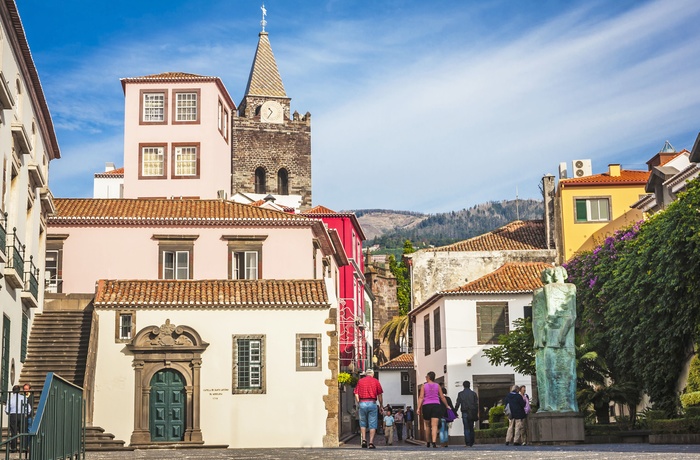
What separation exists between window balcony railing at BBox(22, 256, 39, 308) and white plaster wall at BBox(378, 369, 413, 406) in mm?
41753

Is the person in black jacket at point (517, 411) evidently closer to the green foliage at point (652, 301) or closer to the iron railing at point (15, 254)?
the green foliage at point (652, 301)

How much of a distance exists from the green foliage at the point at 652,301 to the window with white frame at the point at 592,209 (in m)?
16.3

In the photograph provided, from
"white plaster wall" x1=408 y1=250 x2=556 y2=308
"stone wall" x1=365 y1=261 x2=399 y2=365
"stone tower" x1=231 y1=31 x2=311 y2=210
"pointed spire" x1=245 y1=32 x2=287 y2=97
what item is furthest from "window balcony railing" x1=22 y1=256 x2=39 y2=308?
"pointed spire" x1=245 y1=32 x2=287 y2=97

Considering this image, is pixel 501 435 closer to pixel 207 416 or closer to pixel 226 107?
pixel 207 416

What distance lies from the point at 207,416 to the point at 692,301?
14564 millimetres

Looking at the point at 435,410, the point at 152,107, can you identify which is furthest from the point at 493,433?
the point at 152,107

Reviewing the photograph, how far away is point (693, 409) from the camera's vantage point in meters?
24.2

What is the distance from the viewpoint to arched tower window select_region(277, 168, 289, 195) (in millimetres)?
84750

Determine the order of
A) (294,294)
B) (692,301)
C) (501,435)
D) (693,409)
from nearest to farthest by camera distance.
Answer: (693,409) → (692,301) → (501,435) → (294,294)

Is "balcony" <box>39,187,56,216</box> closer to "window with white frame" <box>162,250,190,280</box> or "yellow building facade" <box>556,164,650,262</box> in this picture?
"window with white frame" <box>162,250,190,280</box>

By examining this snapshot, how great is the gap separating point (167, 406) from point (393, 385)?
1561 inches

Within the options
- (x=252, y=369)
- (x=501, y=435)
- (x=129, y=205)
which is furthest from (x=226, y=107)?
(x=501, y=435)

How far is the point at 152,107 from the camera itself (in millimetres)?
50906

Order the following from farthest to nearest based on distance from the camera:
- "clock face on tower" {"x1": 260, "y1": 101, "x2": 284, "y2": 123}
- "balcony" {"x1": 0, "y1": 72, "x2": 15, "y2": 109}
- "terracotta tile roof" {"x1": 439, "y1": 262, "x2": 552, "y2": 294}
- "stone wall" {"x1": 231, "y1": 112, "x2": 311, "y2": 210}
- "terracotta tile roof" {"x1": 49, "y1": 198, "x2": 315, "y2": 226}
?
"clock face on tower" {"x1": 260, "y1": 101, "x2": 284, "y2": 123} < "stone wall" {"x1": 231, "y1": 112, "x2": 311, "y2": 210} < "terracotta tile roof" {"x1": 439, "y1": 262, "x2": 552, "y2": 294} < "terracotta tile roof" {"x1": 49, "y1": 198, "x2": 315, "y2": 226} < "balcony" {"x1": 0, "y1": 72, "x2": 15, "y2": 109}
